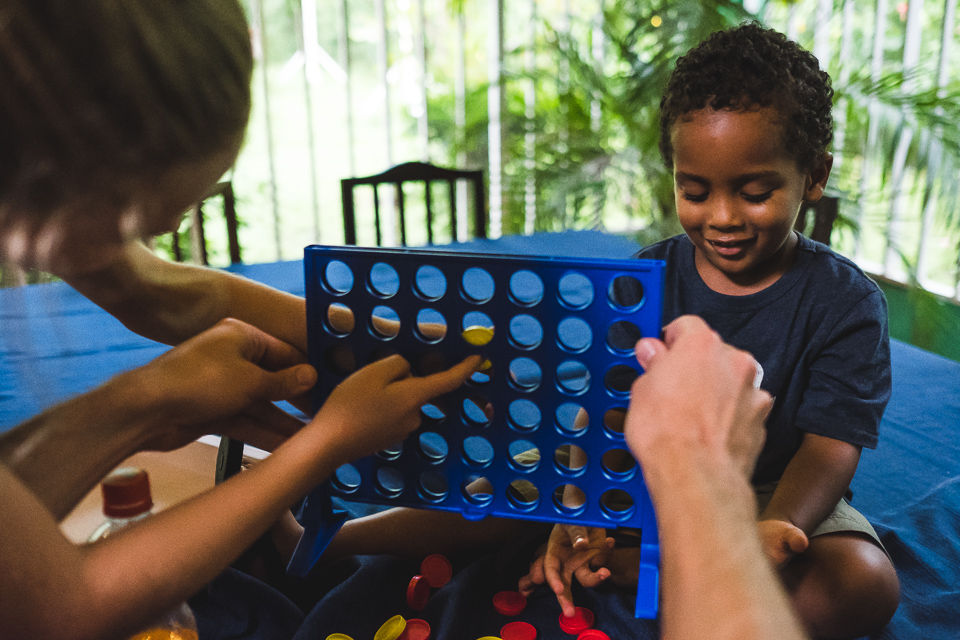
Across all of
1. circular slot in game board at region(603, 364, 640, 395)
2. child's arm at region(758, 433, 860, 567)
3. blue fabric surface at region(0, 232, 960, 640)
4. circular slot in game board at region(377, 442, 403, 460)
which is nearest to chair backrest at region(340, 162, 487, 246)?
blue fabric surface at region(0, 232, 960, 640)

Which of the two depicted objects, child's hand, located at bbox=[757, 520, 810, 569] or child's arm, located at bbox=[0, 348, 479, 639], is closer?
child's arm, located at bbox=[0, 348, 479, 639]

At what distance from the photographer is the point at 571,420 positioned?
1.13m

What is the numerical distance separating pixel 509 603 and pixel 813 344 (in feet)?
1.55

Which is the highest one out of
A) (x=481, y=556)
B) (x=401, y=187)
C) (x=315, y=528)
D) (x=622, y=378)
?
(x=401, y=187)

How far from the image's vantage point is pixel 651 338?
21.1 inches

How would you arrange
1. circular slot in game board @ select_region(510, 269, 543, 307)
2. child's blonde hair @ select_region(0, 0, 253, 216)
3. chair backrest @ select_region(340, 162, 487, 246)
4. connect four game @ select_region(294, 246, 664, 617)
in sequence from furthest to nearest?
chair backrest @ select_region(340, 162, 487, 246) → circular slot in game board @ select_region(510, 269, 543, 307) → connect four game @ select_region(294, 246, 664, 617) → child's blonde hair @ select_region(0, 0, 253, 216)

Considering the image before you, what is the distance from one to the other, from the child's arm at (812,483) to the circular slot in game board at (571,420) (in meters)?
0.23

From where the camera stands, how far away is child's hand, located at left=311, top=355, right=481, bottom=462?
542 mm

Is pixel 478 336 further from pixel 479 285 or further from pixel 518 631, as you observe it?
pixel 479 285

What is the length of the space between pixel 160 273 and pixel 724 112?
674 mm

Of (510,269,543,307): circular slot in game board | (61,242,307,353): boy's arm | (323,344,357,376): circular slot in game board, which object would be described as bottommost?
(510,269,543,307): circular slot in game board

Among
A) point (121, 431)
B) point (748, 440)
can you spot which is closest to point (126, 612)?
point (121, 431)

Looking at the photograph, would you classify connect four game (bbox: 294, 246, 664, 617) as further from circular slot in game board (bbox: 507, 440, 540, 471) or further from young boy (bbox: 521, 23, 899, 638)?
young boy (bbox: 521, 23, 899, 638)

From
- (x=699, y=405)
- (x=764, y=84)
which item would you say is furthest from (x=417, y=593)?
(x=764, y=84)
